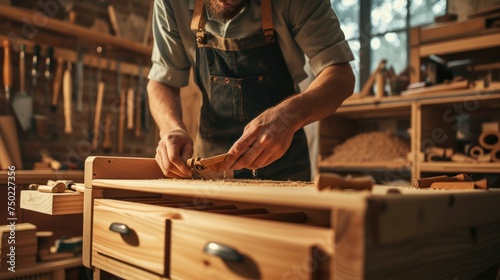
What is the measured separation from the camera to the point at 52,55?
278cm

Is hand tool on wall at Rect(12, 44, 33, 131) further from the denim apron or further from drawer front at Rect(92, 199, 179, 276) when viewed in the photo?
drawer front at Rect(92, 199, 179, 276)

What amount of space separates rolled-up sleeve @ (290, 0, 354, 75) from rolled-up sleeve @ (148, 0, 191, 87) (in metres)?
0.49

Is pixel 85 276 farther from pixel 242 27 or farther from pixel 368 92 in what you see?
pixel 368 92

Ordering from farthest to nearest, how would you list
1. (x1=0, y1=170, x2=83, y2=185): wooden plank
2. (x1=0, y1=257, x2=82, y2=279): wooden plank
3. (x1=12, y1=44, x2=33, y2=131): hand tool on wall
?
(x1=12, y1=44, x2=33, y2=131): hand tool on wall → (x1=0, y1=170, x2=83, y2=185): wooden plank → (x1=0, y1=257, x2=82, y2=279): wooden plank

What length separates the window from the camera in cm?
326

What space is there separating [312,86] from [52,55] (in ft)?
7.09

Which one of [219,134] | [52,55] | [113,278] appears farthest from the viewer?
[52,55]

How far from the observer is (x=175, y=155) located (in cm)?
114

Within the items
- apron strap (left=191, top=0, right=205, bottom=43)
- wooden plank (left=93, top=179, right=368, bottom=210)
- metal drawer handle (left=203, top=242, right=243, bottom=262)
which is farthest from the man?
metal drawer handle (left=203, top=242, right=243, bottom=262)

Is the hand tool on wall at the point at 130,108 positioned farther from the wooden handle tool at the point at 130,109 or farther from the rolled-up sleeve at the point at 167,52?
the rolled-up sleeve at the point at 167,52

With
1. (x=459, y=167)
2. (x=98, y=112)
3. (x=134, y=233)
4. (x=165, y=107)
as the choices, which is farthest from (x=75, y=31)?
(x=459, y=167)

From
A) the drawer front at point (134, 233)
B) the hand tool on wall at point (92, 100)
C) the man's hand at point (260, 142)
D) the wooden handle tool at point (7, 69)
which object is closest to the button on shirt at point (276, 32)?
the man's hand at point (260, 142)

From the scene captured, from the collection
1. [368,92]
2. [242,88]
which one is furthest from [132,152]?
[242,88]

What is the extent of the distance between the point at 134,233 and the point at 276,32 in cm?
90
